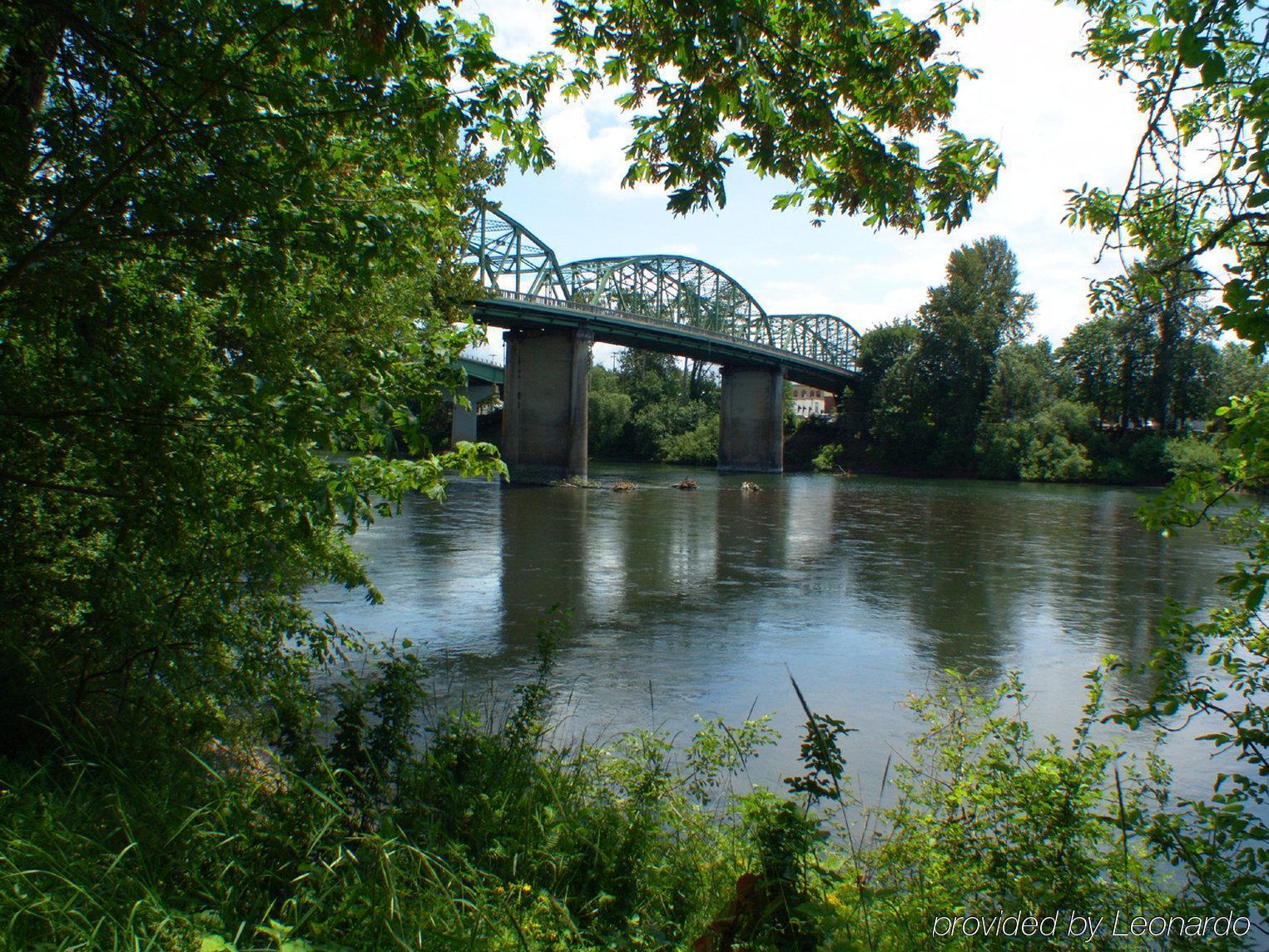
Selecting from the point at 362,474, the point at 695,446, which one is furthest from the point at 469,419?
the point at 362,474

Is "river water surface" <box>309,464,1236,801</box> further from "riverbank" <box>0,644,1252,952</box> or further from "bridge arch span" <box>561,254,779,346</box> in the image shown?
"bridge arch span" <box>561,254,779,346</box>

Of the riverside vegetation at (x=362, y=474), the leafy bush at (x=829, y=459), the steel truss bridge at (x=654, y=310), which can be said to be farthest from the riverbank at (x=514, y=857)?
the leafy bush at (x=829, y=459)

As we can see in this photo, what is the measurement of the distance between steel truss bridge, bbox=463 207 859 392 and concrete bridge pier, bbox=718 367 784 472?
1.30 meters

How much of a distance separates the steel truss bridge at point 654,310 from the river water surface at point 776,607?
19.0m

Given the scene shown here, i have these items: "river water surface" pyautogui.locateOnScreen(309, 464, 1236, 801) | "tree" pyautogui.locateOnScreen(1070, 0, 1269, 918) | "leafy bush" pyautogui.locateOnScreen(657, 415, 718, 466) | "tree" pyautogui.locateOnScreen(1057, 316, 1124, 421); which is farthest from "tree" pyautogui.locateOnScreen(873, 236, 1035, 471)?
"tree" pyautogui.locateOnScreen(1070, 0, 1269, 918)

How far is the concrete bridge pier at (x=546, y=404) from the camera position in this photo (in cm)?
5084

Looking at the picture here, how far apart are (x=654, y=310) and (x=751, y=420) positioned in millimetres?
16485

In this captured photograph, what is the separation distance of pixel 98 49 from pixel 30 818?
11.1 ft

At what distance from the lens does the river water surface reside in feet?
27.5

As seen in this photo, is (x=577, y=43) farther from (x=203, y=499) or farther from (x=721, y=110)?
(x=203, y=499)

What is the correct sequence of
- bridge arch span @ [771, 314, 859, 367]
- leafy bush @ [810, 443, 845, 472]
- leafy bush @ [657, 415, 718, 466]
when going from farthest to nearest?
bridge arch span @ [771, 314, 859, 367]
leafy bush @ [657, 415, 718, 466]
leafy bush @ [810, 443, 845, 472]

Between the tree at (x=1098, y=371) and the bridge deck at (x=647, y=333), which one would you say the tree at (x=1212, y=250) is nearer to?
the bridge deck at (x=647, y=333)

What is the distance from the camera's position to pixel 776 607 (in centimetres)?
1370

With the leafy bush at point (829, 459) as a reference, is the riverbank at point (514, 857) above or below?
below
